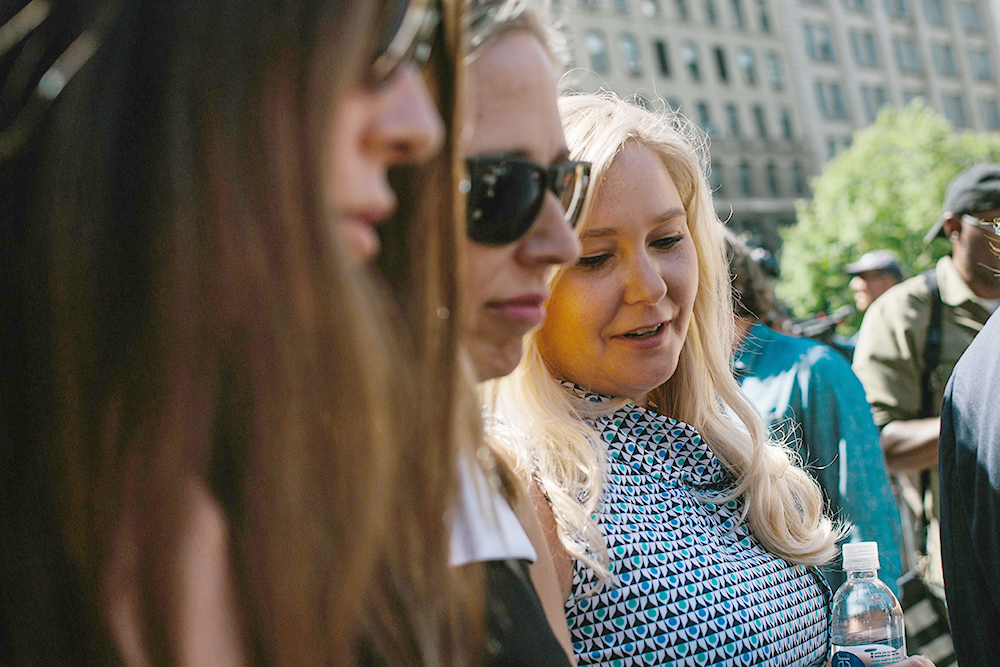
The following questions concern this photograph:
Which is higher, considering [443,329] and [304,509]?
[443,329]

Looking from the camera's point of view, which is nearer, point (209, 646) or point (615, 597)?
point (209, 646)

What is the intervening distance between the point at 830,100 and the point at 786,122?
324cm

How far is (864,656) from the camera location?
74.7 inches

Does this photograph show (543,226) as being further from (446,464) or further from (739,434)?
(739,434)

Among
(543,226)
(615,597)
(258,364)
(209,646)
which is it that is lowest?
(615,597)

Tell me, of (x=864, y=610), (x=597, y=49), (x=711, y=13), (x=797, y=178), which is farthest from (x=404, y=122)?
(x=797, y=178)

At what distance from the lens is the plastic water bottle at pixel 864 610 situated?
2.06m

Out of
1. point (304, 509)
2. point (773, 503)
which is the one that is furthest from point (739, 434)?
point (304, 509)

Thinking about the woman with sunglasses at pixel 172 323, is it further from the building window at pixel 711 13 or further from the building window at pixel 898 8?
the building window at pixel 898 8

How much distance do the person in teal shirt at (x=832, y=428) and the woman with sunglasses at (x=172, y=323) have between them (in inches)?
85.4

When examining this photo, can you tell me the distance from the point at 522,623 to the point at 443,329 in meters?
0.48

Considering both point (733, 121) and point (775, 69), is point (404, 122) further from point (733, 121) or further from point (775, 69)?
point (775, 69)

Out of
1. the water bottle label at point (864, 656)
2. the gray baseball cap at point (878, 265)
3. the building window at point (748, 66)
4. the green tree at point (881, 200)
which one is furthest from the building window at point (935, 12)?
the water bottle label at point (864, 656)

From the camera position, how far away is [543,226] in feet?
4.66
